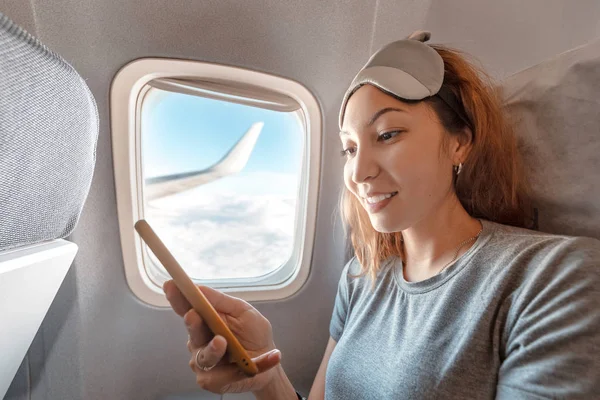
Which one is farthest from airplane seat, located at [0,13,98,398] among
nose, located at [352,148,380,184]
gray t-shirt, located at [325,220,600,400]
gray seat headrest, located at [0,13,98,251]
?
gray t-shirt, located at [325,220,600,400]

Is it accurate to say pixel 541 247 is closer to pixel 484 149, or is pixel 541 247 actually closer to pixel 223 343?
pixel 484 149

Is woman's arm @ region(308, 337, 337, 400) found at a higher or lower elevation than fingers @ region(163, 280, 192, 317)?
lower

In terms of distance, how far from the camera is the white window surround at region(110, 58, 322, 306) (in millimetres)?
1304

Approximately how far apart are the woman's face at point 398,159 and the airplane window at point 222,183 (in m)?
0.56

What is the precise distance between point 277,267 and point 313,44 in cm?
83

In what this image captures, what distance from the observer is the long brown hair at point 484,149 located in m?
1.06

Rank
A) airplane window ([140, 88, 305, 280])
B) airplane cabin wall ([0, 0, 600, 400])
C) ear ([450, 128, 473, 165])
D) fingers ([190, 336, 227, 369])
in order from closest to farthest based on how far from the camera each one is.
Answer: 1. fingers ([190, 336, 227, 369])
2. ear ([450, 128, 473, 165])
3. airplane cabin wall ([0, 0, 600, 400])
4. airplane window ([140, 88, 305, 280])

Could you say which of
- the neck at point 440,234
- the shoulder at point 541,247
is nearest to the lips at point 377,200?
the neck at point 440,234

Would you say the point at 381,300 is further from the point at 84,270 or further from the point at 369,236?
the point at 84,270

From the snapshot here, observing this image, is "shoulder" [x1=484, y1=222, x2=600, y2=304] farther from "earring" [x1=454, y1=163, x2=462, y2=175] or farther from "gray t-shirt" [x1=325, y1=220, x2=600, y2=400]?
"earring" [x1=454, y1=163, x2=462, y2=175]

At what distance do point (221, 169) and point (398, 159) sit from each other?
795 mm

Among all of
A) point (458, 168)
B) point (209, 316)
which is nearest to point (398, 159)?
point (458, 168)

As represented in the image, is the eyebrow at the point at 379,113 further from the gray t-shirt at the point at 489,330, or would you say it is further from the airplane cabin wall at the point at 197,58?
the airplane cabin wall at the point at 197,58

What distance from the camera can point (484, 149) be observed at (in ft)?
3.52
